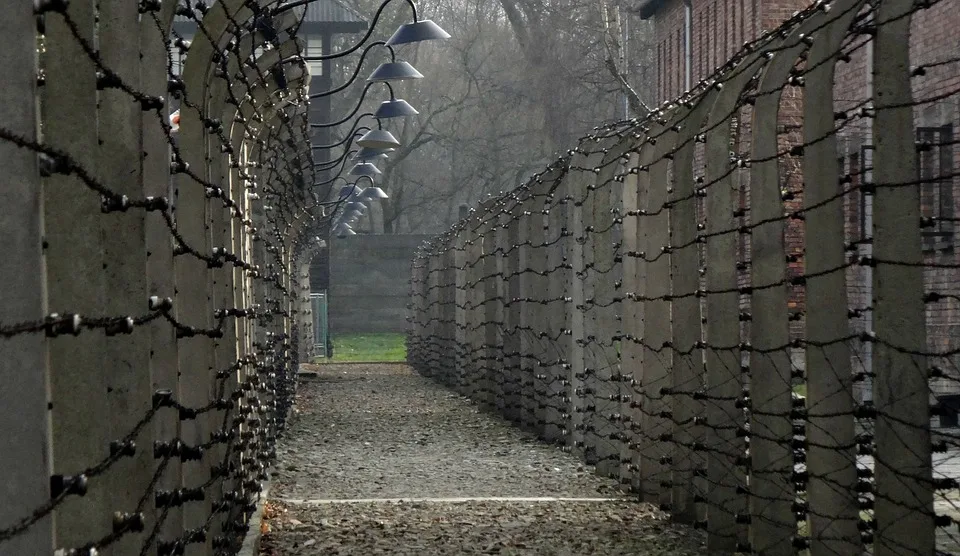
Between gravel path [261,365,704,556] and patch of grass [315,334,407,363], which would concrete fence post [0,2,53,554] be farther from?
patch of grass [315,334,407,363]

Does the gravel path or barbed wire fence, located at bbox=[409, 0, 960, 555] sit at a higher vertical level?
barbed wire fence, located at bbox=[409, 0, 960, 555]

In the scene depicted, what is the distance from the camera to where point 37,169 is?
2316 mm

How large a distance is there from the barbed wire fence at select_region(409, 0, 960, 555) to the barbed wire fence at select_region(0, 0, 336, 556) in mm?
1951

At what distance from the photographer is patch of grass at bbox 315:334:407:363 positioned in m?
41.2

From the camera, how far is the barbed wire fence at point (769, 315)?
4.91 meters

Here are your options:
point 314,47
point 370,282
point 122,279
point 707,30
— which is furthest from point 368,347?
point 122,279

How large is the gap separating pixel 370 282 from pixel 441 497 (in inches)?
1504

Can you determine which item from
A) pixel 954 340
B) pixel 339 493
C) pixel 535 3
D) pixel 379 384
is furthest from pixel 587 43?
pixel 339 493

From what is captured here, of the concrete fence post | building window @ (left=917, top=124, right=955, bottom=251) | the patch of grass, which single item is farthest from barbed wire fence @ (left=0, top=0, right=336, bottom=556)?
the patch of grass

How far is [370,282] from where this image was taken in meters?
47.6

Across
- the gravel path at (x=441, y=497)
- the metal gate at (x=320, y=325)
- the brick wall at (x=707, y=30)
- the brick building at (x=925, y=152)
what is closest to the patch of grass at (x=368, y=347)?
the metal gate at (x=320, y=325)

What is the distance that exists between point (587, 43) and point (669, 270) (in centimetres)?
3344

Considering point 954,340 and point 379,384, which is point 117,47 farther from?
point 379,384

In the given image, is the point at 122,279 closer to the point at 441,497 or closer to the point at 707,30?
the point at 441,497
